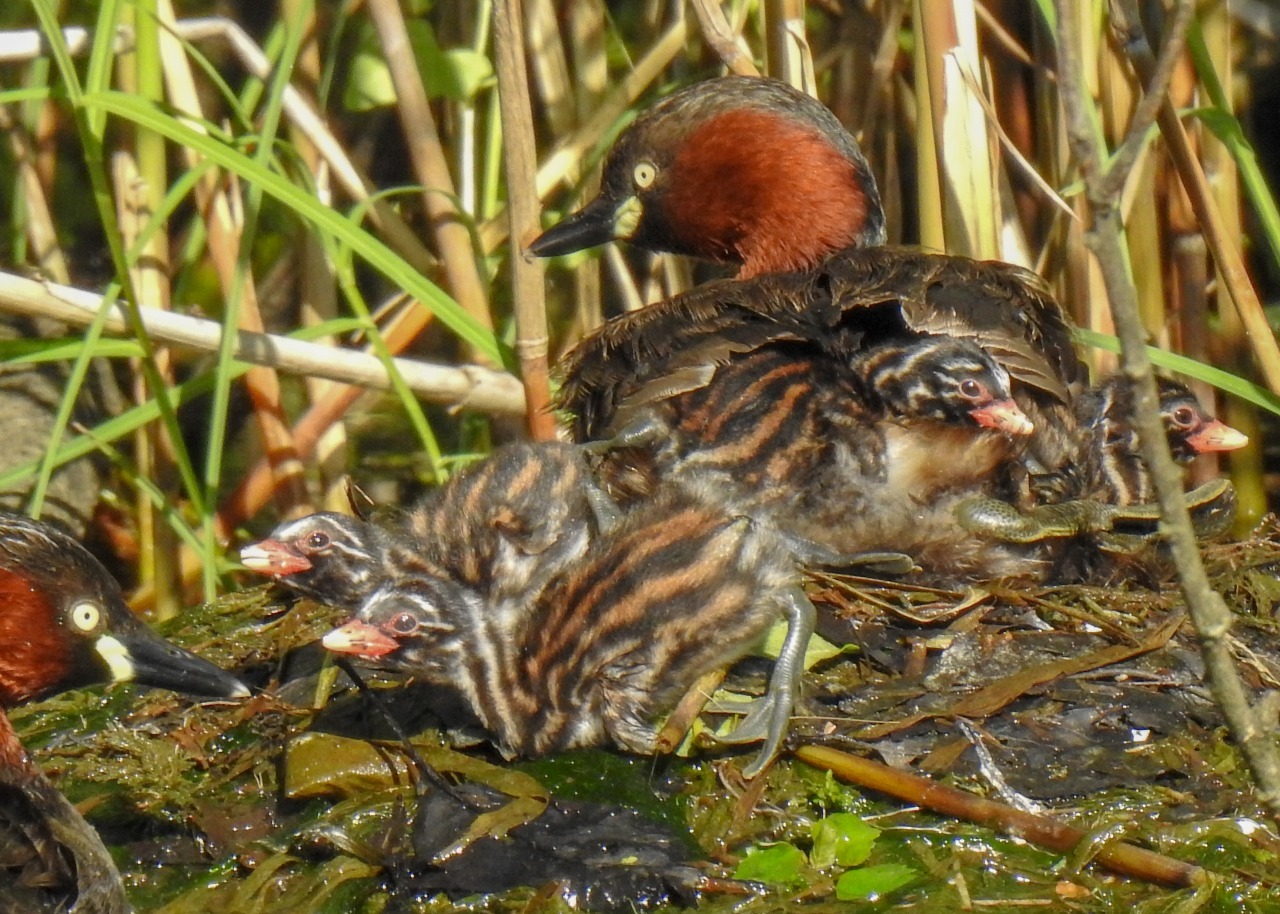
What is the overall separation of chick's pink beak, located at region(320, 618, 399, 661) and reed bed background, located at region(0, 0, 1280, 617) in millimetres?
774

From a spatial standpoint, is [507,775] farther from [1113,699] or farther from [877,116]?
[877,116]

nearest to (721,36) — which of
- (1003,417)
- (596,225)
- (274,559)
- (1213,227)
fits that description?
(596,225)

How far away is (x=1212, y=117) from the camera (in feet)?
12.0

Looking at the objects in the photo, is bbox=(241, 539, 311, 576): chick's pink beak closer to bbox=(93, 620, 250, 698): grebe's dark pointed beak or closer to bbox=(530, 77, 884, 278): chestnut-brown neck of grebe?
bbox=(93, 620, 250, 698): grebe's dark pointed beak

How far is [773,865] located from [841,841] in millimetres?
125

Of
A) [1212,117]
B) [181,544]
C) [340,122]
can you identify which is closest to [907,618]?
[1212,117]

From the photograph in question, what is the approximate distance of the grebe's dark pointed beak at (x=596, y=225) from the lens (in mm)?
3977

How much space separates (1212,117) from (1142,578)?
95 centimetres

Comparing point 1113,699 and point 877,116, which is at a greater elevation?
point 877,116

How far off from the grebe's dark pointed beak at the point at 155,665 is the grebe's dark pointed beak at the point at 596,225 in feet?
4.14

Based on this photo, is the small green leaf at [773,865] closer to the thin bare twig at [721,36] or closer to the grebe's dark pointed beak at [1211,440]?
the grebe's dark pointed beak at [1211,440]

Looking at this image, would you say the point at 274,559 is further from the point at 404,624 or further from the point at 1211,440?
the point at 1211,440

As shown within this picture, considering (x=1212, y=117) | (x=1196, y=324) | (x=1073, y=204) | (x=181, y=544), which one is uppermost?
(x=1212, y=117)

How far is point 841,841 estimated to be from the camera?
9.51ft
